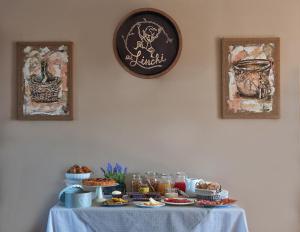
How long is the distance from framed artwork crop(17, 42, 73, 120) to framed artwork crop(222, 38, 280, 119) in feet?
3.68

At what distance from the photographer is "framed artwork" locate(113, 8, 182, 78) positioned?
290 cm

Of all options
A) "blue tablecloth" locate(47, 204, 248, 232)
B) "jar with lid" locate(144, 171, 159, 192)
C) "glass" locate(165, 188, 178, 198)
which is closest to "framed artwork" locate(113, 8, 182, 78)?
"jar with lid" locate(144, 171, 159, 192)

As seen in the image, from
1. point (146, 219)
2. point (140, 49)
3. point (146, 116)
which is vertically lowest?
point (146, 219)

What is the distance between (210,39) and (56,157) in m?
1.40

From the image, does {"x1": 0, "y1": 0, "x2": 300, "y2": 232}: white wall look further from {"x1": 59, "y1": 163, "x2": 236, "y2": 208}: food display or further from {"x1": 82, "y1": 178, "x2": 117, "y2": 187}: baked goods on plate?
{"x1": 82, "y1": 178, "x2": 117, "y2": 187}: baked goods on plate

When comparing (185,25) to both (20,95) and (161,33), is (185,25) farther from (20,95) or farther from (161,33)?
(20,95)

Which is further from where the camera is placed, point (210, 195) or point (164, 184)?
point (164, 184)

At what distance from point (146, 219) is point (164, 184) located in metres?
0.41

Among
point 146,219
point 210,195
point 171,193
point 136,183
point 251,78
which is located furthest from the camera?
point 251,78

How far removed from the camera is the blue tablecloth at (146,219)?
2.34m

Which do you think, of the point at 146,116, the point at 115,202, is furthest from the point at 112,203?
the point at 146,116

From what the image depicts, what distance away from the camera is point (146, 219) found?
7.72 ft

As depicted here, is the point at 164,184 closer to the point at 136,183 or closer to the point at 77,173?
the point at 136,183

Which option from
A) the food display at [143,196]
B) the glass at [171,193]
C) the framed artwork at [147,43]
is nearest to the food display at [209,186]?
the glass at [171,193]
